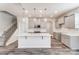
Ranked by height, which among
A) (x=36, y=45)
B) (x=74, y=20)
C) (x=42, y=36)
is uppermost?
(x=74, y=20)

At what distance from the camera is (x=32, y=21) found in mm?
10156

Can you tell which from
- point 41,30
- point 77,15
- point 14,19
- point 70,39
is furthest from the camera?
point 14,19

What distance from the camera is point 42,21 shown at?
404 inches

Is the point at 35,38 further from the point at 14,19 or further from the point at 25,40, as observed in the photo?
the point at 14,19

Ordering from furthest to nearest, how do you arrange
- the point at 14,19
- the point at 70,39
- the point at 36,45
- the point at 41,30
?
the point at 14,19
the point at 41,30
the point at 36,45
the point at 70,39

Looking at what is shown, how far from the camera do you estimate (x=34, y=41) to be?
22.0ft

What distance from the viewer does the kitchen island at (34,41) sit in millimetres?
6660

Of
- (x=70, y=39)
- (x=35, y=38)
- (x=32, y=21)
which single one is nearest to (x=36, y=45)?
(x=35, y=38)

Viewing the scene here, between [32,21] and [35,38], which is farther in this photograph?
[32,21]

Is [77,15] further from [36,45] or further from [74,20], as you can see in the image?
[36,45]

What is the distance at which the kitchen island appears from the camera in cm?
666

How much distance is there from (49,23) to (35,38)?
4933mm

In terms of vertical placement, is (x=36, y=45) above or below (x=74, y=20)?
below
